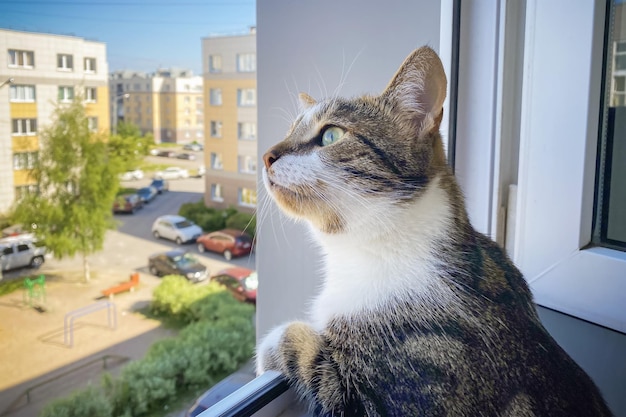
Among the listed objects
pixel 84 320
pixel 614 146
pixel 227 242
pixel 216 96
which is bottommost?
pixel 84 320

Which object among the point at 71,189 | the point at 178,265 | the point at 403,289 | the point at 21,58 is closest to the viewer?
the point at 403,289

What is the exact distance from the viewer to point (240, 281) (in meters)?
1.22

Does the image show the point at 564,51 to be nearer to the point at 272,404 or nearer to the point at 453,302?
the point at 453,302

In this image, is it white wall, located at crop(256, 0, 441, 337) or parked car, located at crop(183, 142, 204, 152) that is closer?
white wall, located at crop(256, 0, 441, 337)

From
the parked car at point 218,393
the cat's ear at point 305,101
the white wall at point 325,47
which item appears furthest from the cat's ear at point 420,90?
the parked car at point 218,393

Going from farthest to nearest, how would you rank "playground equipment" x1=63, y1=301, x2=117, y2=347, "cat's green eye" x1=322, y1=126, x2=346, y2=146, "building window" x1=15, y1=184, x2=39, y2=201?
"playground equipment" x1=63, y1=301, x2=117, y2=347
"building window" x1=15, y1=184, x2=39, y2=201
"cat's green eye" x1=322, y1=126, x2=346, y2=146

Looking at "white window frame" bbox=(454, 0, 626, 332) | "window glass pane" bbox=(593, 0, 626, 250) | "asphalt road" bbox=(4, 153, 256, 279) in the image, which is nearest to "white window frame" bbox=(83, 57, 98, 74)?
"asphalt road" bbox=(4, 153, 256, 279)

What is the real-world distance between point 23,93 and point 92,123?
0.50 ft

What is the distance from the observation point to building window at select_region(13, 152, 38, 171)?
826mm

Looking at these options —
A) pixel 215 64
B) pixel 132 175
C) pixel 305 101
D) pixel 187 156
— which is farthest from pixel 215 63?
pixel 305 101

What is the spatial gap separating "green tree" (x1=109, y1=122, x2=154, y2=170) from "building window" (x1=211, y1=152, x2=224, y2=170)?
0.43 feet

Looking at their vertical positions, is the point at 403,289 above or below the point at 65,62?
below

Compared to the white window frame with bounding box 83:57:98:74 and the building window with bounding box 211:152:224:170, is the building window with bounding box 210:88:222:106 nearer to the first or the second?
the building window with bounding box 211:152:224:170

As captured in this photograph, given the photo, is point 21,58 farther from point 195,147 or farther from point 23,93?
point 195,147
